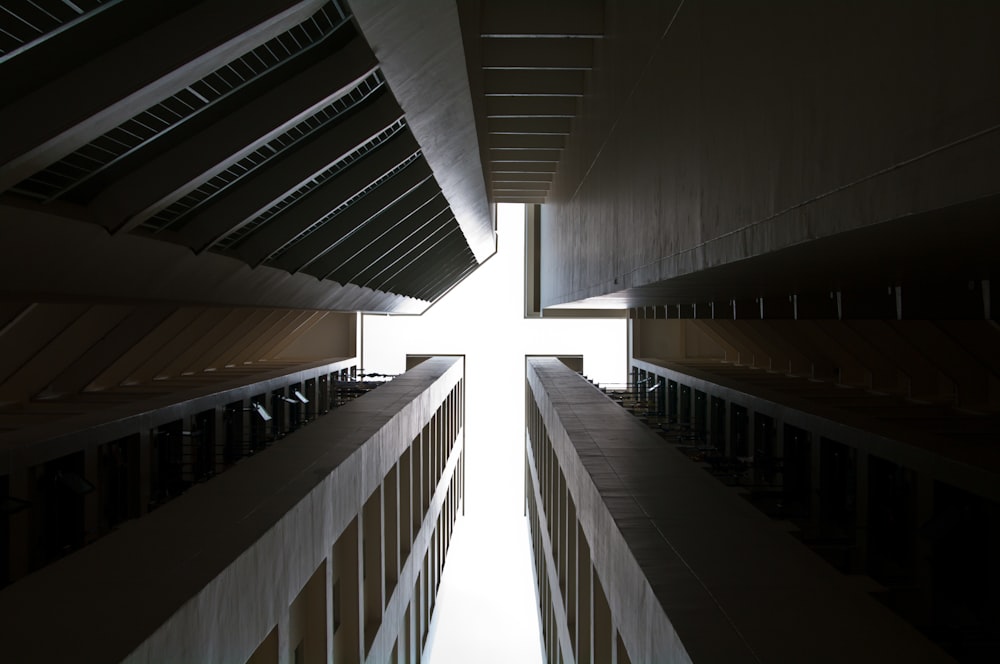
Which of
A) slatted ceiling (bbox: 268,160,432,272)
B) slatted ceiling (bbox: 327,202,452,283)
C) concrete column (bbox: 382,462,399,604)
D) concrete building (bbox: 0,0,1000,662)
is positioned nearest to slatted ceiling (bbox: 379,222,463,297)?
slatted ceiling (bbox: 327,202,452,283)

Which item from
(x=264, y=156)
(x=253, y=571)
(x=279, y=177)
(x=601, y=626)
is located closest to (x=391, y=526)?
(x=601, y=626)

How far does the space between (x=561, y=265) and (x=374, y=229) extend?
6.00m

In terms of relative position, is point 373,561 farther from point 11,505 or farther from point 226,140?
point 226,140

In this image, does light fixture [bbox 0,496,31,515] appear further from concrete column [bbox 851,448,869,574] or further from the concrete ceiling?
concrete column [bbox 851,448,869,574]

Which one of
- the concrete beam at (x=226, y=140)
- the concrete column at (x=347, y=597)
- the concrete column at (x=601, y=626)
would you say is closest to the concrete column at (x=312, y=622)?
→ the concrete column at (x=347, y=597)

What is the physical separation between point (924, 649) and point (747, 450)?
571 inches

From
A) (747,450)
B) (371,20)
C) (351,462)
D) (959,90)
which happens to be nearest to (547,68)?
(371,20)

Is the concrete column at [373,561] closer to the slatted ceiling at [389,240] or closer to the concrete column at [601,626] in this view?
the slatted ceiling at [389,240]

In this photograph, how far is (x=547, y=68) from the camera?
11062mm

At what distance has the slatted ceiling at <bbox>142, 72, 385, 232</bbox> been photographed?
8.08 metres

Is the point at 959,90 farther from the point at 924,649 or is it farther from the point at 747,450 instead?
the point at 747,450

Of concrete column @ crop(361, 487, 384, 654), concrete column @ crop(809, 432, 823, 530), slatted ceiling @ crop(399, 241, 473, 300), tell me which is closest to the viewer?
concrete column @ crop(809, 432, 823, 530)

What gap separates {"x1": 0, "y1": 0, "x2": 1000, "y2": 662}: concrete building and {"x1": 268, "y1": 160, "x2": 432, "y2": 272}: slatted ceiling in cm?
6

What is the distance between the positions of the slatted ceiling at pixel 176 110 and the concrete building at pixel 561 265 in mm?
34
